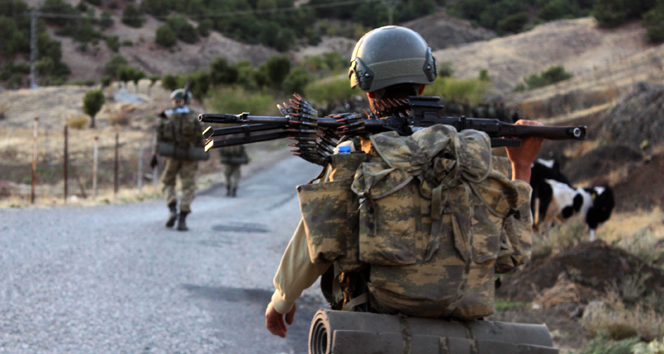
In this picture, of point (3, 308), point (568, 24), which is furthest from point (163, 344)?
point (568, 24)

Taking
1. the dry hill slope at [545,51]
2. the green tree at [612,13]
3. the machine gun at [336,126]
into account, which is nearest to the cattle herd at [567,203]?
the machine gun at [336,126]

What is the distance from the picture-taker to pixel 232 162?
1627cm

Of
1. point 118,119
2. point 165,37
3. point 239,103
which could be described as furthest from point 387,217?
point 165,37

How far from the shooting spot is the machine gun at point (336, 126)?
2.15m

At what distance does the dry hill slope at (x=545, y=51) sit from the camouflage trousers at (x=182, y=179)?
49.0 meters

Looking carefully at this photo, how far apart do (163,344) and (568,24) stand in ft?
260

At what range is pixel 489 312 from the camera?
217 centimetres

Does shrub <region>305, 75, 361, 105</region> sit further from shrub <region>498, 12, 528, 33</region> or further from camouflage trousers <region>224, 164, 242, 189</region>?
shrub <region>498, 12, 528, 33</region>

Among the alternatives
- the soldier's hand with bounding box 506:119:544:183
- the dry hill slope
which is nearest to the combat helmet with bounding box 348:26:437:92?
the soldier's hand with bounding box 506:119:544:183

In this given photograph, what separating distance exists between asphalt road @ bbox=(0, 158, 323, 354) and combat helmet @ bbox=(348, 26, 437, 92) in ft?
8.61

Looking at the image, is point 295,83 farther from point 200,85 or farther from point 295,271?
point 295,271

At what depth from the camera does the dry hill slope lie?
197 feet

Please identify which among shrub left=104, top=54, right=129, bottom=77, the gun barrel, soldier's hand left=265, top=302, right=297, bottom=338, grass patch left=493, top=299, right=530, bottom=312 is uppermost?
the gun barrel

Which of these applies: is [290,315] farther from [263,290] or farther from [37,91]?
[37,91]
